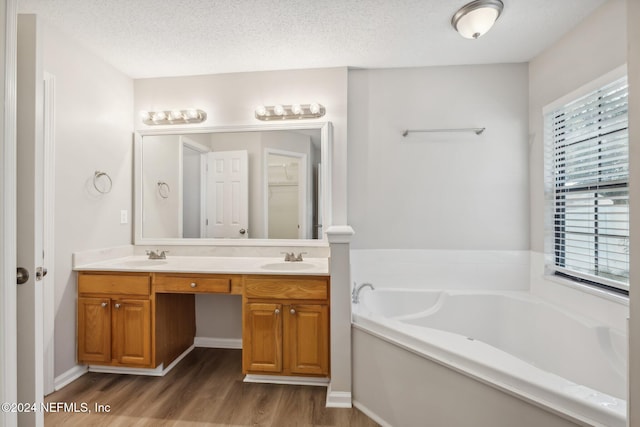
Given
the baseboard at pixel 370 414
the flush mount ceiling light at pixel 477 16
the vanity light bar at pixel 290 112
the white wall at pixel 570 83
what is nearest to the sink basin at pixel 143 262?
the vanity light bar at pixel 290 112

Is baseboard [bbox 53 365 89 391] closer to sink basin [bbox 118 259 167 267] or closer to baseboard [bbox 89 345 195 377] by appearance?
baseboard [bbox 89 345 195 377]

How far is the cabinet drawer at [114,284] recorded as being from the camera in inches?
82.7

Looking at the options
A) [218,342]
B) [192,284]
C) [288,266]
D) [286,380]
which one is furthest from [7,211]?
[218,342]

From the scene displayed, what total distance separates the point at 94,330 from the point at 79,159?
47.6 inches

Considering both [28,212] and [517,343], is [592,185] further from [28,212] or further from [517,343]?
[28,212]

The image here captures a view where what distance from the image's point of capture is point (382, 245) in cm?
258

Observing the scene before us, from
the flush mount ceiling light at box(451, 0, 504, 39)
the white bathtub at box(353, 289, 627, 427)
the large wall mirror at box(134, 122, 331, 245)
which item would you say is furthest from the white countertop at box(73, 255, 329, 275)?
the flush mount ceiling light at box(451, 0, 504, 39)

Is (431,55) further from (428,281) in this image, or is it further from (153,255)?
(153,255)

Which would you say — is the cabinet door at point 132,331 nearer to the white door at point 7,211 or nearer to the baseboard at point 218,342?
→ the baseboard at point 218,342

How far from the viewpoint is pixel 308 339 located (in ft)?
6.55

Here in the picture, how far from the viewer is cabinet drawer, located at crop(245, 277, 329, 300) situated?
1982 millimetres

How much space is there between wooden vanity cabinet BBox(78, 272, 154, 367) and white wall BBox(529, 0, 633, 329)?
2.83 m

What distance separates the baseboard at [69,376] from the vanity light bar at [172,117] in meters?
1.99

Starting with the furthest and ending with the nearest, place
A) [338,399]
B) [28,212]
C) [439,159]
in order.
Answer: [439,159], [338,399], [28,212]
